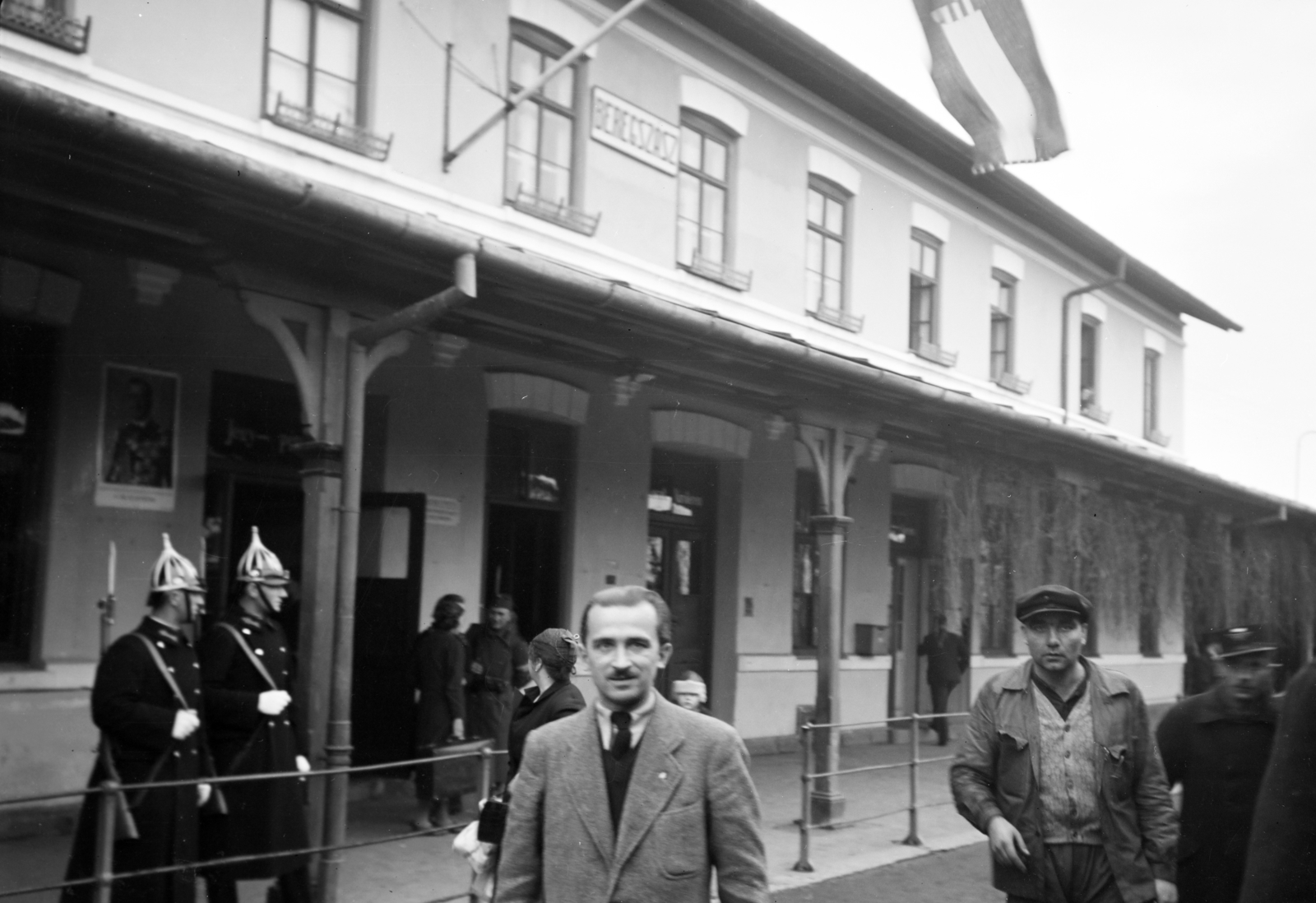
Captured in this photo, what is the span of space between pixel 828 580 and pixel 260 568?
5847mm

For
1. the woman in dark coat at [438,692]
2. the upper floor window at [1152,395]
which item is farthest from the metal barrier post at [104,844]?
the upper floor window at [1152,395]

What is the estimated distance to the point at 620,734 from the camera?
3252 millimetres

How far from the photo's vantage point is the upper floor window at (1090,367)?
2245 centimetres

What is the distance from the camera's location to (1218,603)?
21125 millimetres

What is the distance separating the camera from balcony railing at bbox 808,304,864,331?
15.7 m

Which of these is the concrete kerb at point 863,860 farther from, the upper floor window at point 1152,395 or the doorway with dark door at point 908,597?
the upper floor window at point 1152,395

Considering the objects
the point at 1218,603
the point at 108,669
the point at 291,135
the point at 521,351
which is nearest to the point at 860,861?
the point at 521,351

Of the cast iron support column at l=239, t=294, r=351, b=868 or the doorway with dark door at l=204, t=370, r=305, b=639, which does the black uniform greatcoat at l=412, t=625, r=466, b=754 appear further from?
the cast iron support column at l=239, t=294, r=351, b=868

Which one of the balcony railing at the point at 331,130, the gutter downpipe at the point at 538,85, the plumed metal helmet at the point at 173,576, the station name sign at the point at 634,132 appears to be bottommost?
the plumed metal helmet at the point at 173,576

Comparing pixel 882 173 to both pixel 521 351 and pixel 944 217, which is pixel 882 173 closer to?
pixel 944 217

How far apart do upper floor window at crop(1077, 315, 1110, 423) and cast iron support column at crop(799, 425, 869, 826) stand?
1206 cm

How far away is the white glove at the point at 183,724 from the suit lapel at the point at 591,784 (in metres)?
3.27

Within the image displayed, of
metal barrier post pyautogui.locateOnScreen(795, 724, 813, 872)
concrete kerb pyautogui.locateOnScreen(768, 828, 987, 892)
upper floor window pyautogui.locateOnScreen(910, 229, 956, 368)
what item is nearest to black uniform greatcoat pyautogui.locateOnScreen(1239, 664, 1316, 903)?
concrete kerb pyautogui.locateOnScreen(768, 828, 987, 892)

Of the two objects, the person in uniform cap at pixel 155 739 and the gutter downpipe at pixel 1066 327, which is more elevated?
the gutter downpipe at pixel 1066 327
